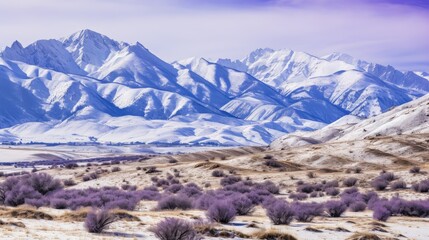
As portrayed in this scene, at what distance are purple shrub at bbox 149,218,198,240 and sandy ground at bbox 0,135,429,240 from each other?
2.98 meters

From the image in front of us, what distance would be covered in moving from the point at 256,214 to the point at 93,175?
4662 centimetres

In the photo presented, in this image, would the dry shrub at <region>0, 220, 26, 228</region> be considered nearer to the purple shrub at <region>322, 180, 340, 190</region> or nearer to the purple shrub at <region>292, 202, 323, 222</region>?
the purple shrub at <region>292, 202, 323, 222</region>

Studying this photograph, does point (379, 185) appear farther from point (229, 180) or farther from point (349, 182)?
point (229, 180)

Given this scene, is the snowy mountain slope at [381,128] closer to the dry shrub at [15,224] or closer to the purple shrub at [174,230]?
the dry shrub at [15,224]

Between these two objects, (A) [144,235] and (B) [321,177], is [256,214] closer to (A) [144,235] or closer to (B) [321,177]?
(A) [144,235]

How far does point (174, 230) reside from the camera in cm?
2302

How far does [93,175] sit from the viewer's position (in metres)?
81.5

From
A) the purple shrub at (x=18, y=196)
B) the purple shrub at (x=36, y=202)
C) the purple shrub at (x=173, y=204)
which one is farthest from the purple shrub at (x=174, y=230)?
the purple shrub at (x=18, y=196)

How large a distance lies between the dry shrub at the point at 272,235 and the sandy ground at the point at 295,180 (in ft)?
3.41

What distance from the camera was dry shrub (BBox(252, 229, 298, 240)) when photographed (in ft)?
88.7

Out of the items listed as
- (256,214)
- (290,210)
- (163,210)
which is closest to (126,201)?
(163,210)

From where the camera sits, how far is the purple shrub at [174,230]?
23000 millimetres

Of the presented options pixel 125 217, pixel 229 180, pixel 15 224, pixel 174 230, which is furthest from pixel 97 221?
pixel 229 180

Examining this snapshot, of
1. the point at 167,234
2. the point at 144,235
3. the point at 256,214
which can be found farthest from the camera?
the point at 256,214
